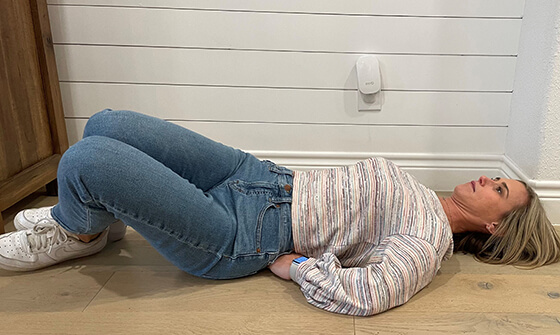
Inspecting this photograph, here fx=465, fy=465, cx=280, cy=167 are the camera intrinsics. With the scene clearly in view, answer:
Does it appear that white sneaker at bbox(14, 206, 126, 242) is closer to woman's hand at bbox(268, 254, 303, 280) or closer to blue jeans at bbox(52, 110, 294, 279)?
blue jeans at bbox(52, 110, 294, 279)

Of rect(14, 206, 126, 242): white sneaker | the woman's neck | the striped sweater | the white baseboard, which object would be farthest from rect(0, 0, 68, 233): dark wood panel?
the woman's neck

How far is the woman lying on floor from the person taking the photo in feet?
3.07

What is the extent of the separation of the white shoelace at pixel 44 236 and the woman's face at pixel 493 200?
975 millimetres

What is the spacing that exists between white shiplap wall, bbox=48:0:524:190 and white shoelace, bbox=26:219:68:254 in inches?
24.8

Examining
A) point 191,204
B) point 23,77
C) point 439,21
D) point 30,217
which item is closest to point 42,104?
point 23,77

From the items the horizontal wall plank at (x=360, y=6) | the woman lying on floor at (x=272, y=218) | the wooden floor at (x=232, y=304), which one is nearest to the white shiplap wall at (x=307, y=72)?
the horizontal wall plank at (x=360, y=6)

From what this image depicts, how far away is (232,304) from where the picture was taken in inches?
38.8

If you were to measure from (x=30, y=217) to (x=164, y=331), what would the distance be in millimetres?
546

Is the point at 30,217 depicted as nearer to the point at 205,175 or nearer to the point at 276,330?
the point at 205,175

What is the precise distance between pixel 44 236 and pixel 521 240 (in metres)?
1.14

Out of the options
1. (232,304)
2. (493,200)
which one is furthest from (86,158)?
(493,200)

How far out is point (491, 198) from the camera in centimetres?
112

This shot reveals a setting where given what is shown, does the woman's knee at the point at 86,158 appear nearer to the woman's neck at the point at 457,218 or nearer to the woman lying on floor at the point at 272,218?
the woman lying on floor at the point at 272,218

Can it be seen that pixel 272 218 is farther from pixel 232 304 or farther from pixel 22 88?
pixel 22 88
